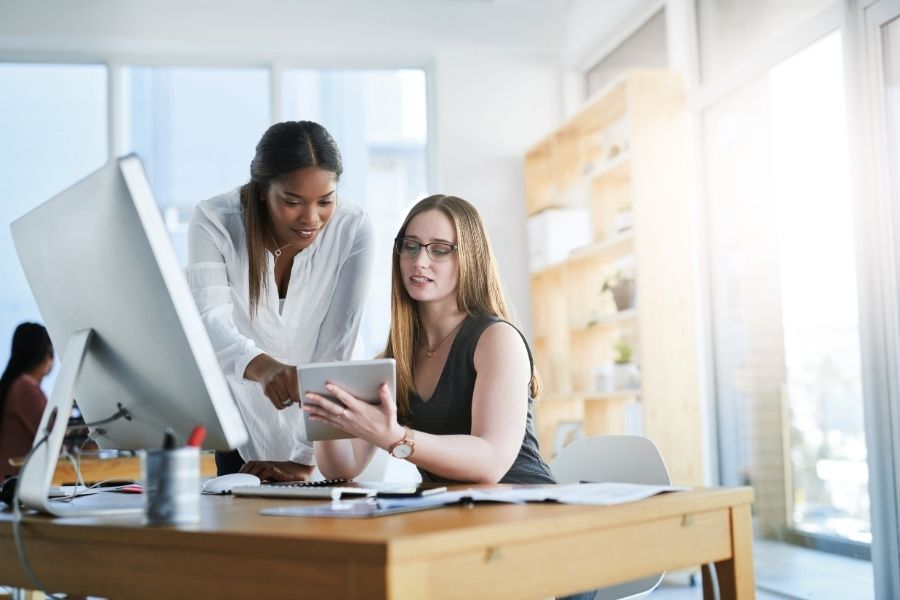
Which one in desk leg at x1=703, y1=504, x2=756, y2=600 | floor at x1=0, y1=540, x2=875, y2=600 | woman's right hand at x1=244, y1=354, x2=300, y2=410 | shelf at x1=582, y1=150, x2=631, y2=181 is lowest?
floor at x1=0, y1=540, x2=875, y2=600

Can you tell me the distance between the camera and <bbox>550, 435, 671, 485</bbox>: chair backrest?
6.37ft

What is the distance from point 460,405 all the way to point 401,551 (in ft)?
3.09

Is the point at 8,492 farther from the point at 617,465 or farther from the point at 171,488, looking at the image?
the point at 617,465

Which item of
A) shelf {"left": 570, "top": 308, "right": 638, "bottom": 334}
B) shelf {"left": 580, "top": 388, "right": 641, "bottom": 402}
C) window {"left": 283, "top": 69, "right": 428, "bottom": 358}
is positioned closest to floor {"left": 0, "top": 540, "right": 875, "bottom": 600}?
shelf {"left": 580, "top": 388, "right": 641, "bottom": 402}

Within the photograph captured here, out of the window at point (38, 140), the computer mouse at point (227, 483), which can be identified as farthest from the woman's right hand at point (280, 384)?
the window at point (38, 140)

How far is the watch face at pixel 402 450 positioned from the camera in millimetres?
1546

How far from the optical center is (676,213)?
167 inches

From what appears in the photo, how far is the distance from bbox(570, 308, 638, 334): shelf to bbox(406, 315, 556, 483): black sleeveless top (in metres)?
2.46

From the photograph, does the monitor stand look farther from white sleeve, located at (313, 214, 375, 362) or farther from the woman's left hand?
white sleeve, located at (313, 214, 375, 362)

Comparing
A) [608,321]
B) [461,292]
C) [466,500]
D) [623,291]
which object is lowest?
[466,500]

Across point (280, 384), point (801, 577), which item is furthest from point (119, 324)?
point (801, 577)

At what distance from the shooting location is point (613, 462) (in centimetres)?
201

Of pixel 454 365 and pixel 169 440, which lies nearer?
pixel 169 440

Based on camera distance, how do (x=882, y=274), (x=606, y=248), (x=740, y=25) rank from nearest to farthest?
(x=882, y=274)
(x=740, y=25)
(x=606, y=248)
